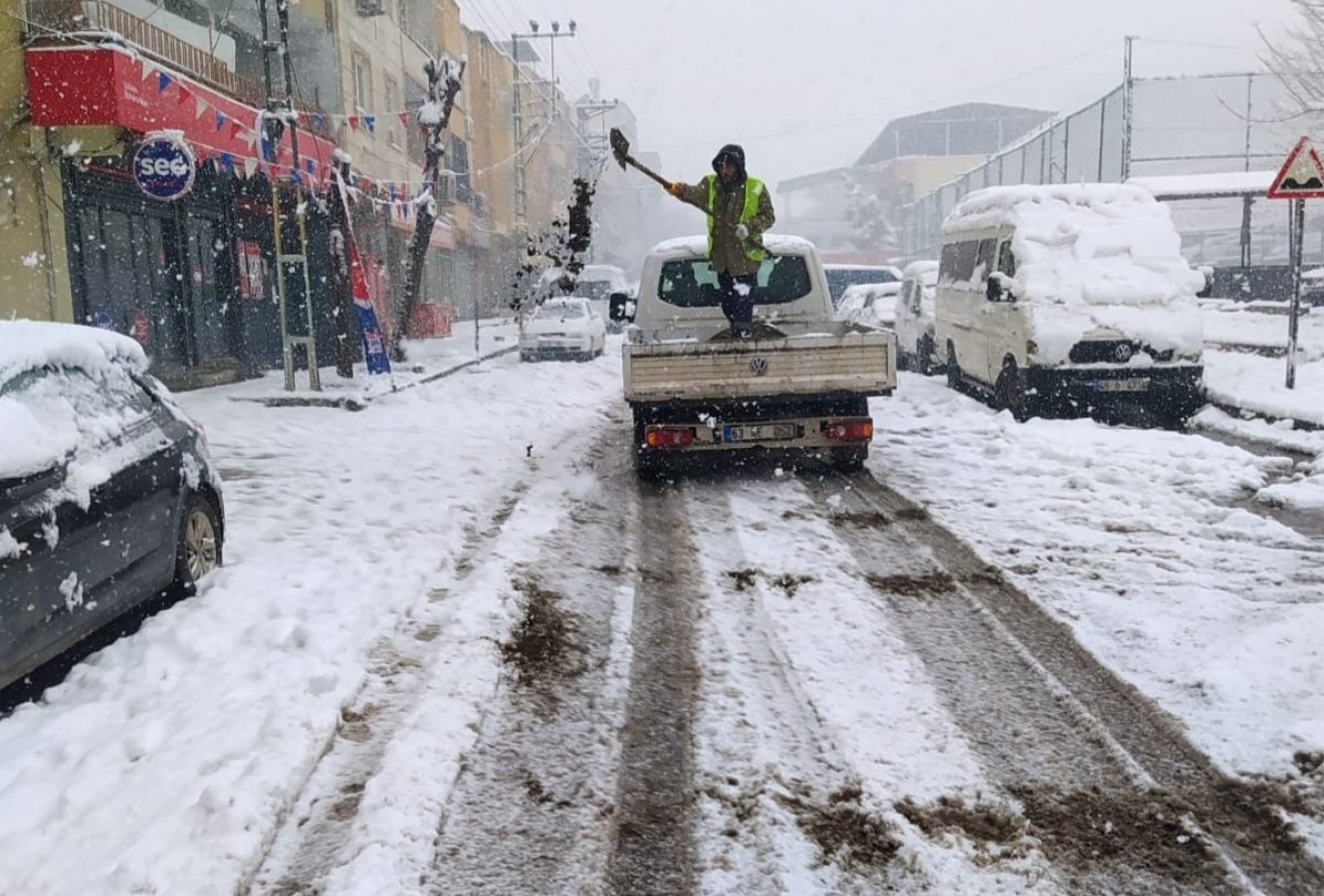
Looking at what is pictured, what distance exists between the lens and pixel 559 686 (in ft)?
15.4

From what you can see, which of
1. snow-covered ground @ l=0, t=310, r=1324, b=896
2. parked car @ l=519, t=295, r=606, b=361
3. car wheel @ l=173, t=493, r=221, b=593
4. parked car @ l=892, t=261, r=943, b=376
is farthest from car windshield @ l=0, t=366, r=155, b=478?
parked car @ l=519, t=295, r=606, b=361

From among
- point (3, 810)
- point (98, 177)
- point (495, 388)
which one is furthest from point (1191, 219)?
point (3, 810)

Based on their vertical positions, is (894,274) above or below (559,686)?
above

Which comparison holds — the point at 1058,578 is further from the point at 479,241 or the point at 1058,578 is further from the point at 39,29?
the point at 479,241

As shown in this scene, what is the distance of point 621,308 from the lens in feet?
34.5

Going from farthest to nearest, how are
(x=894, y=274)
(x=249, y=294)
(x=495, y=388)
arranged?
1. (x=894, y=274)
2. (x=249, y=294)
3. (x=495, y=388)

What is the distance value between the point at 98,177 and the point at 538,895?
15.8 metres

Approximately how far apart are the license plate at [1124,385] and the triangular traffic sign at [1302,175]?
2.65m

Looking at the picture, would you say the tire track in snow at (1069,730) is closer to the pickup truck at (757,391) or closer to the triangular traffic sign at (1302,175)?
the pickup truck at (757,391)

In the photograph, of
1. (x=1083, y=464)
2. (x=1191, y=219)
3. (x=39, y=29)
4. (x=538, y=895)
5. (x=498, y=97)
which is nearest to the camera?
(x=538, y=895)

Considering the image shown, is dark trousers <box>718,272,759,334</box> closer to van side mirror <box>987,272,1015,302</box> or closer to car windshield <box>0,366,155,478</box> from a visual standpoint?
van side mirror <box>987,272,1015,302</box>

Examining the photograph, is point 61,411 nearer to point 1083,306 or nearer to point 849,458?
point 849,458

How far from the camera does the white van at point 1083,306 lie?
11570 mm

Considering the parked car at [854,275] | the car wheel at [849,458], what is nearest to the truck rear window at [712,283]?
the car wheel at [849,458]
